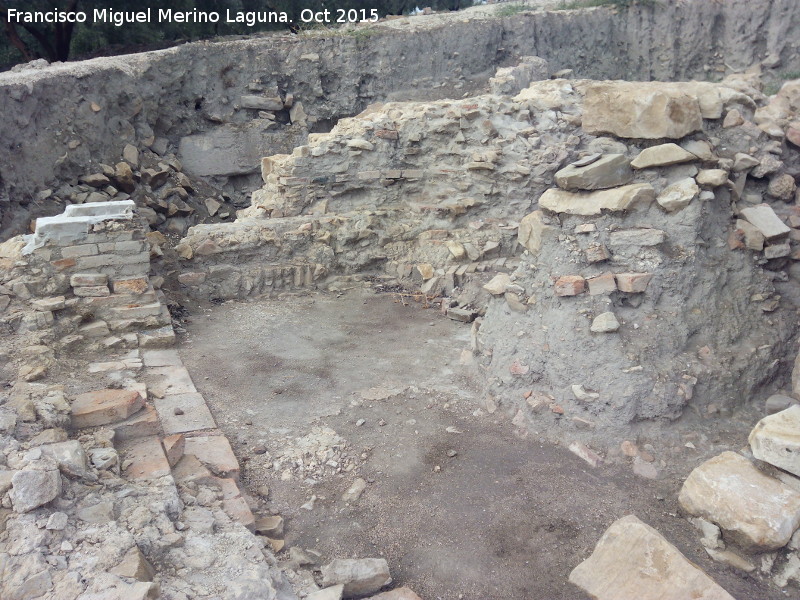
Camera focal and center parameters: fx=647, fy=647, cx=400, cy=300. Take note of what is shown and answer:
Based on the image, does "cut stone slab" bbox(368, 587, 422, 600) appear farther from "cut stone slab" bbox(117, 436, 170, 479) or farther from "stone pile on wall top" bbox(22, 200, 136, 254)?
"stone pile on wall top" bbox(22, 200, 136, 254)

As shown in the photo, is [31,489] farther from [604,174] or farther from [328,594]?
[604,174]

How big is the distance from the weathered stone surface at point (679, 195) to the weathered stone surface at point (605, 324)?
2.88 feet

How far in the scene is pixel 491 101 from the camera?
738cm

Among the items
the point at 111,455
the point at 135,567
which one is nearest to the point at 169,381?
the point at 111,455

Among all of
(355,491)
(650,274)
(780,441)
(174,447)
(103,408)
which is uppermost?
(650,274)

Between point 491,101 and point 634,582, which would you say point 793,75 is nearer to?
point 491,101

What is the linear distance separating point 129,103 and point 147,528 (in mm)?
10169

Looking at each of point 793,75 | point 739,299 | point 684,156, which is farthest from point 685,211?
point 793,75

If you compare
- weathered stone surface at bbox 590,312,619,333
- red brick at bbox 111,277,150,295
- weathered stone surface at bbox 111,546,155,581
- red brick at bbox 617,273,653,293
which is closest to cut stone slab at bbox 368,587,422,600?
weathered stone surface at bbox 111,546,155,581

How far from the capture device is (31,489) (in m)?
2.83

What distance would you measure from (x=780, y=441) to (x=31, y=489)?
3.64m

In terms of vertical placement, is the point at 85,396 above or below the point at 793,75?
below

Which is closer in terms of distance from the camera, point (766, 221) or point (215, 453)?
point (215, 453)

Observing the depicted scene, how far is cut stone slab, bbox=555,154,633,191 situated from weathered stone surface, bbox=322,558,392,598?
294cm
